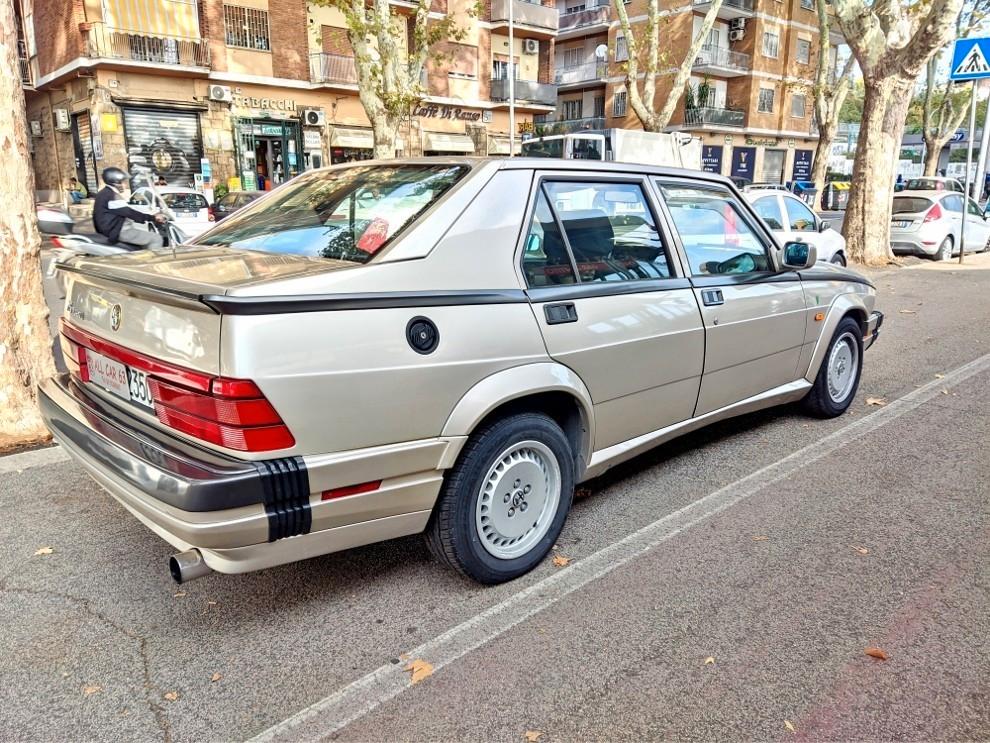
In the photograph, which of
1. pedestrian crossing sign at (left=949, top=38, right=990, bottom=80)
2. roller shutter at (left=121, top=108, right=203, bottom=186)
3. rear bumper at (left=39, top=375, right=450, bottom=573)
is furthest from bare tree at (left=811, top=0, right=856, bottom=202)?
rear bumper at (left=39, top=375, right=450, bottom=573)

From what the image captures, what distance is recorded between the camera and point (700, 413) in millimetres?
4082

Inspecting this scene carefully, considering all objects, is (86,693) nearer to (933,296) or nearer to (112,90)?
(933,296)

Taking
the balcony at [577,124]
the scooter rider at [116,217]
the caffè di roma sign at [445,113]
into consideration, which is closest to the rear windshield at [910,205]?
the scooter rider at [116,217]

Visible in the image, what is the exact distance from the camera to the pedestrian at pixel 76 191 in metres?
23.9

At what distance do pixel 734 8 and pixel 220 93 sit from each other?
103ft

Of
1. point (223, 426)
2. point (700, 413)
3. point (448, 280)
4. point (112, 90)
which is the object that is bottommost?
point (700, 413)

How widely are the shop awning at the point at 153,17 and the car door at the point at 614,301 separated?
26353 mm

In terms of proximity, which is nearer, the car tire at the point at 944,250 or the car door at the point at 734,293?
the car door at the point at 734,293

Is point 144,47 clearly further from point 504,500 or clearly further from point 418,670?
point 418,670

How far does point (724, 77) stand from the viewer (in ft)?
150

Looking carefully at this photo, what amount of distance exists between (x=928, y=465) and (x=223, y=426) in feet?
13.2

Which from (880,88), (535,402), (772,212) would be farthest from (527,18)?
(535,402)

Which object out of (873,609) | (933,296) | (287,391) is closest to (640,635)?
(873,609)

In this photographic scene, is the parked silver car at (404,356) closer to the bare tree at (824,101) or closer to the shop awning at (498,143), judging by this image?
the bare tree at (824,101)
